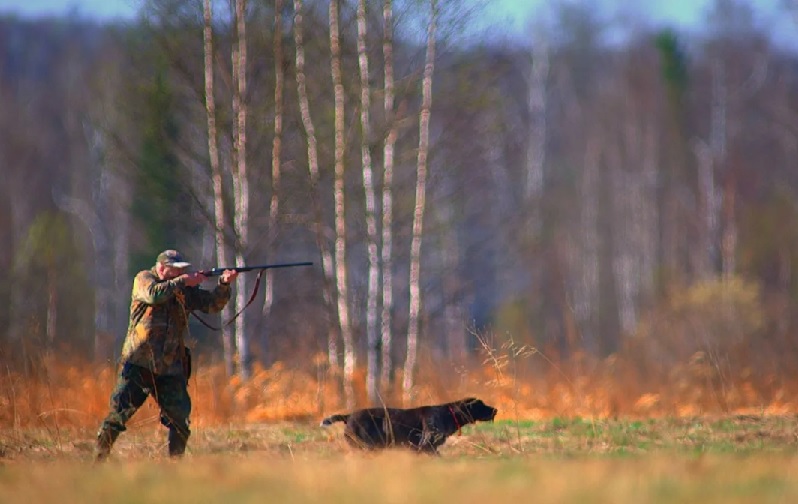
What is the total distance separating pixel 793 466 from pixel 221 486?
→ 125 inches

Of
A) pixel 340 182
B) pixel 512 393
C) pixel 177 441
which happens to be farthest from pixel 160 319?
pixel 340 182

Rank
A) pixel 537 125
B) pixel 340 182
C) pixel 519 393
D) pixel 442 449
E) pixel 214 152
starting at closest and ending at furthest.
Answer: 1. pixel 442 449
2. pixel 519 393
3. pixel 340 182
4. pixel 214 152
5. pixel 537 125

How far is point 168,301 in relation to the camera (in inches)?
385

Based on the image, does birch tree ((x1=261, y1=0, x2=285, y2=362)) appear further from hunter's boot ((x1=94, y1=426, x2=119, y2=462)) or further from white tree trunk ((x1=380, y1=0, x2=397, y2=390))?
hunter's boot ((x1=94, y1=426, x2=119, y2=462))

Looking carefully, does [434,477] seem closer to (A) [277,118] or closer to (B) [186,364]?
(B) [186,364]

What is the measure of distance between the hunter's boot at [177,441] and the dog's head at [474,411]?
2316mm

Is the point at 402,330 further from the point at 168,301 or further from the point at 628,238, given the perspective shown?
the point at 628,238

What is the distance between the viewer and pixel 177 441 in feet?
31.8

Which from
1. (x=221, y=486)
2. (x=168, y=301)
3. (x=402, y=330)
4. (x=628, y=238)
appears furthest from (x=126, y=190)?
(x=221, y=486)

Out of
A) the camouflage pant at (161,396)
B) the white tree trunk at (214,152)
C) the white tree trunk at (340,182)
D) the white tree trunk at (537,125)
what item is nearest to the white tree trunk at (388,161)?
the white tree trunk at (340,182)

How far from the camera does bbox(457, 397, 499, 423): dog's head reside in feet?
34.7

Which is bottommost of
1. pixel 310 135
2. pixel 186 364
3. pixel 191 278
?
pixel 186 364

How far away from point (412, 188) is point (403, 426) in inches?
480

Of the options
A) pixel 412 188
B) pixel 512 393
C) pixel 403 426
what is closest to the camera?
pixel 403 426
